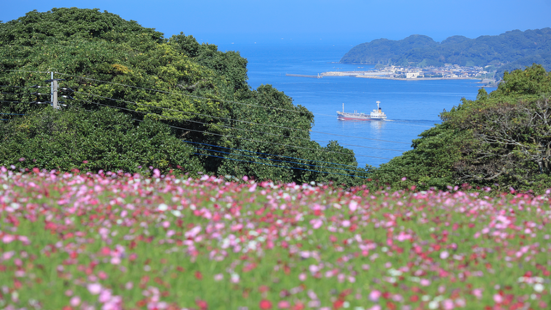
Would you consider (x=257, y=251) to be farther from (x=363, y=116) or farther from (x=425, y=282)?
(x=363, y=116)

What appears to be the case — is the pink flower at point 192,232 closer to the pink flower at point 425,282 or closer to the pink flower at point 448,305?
the pink flower at point 425,282

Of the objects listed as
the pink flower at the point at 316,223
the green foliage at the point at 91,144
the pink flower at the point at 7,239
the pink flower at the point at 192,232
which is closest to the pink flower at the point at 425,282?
the pink flower at the point at 316,223

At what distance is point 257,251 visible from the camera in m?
6.61

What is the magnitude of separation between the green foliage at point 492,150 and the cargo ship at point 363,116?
123382 mm

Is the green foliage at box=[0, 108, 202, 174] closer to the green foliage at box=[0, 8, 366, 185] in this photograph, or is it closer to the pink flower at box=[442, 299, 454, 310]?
the green foliage at box=[0, 8, 366, 185]

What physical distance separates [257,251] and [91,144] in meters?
21.0

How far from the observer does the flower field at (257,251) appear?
18.0 feet

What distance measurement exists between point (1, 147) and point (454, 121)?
25735mm

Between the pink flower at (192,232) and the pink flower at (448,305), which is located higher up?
the pink flower at (192,232)

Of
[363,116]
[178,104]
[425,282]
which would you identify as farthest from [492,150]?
[363,116]

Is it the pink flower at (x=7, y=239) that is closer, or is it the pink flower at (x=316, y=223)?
the pink flower at (x=7, y=239)

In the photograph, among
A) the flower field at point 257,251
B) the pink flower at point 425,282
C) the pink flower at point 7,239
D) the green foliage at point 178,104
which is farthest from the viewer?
the green foliage at point 178,104

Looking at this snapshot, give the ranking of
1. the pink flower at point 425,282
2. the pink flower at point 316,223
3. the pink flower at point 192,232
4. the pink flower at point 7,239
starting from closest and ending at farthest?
the pink flower at point 425,282, the pink flower at point 7,239, the pink flower at point 192,232, the pink flower at point 316,223

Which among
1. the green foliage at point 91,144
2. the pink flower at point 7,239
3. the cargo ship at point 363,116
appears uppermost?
the pink flower at point 7,239
